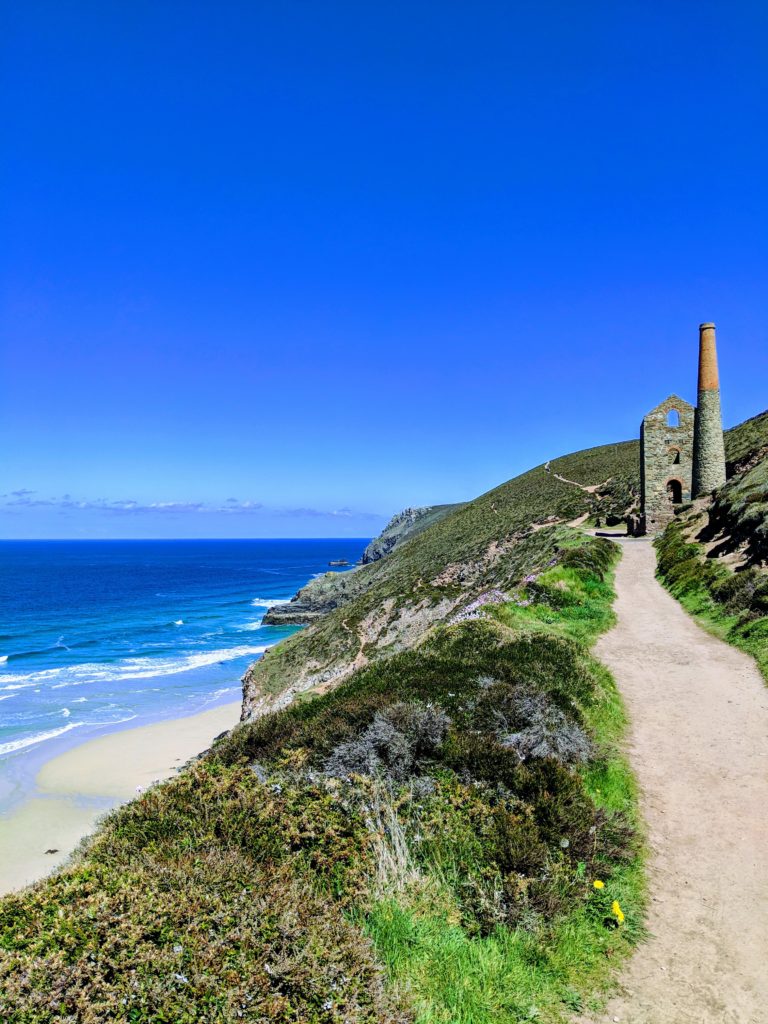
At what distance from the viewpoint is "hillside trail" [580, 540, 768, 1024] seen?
13.4 ft

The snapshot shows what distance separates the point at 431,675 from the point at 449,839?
13.5 feet

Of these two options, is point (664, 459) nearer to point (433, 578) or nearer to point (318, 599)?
point (433, 578)

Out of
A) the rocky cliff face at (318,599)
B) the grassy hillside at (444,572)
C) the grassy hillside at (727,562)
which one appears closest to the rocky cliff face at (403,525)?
the rocky cliff face at (318,599)

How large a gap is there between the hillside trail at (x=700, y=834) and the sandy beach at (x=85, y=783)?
13.0m

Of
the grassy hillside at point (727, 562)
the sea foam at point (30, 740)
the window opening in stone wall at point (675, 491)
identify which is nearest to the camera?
the grassy hillside at point (727, 562)

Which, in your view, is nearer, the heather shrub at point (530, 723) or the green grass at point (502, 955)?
the green grass at point (502, 955)

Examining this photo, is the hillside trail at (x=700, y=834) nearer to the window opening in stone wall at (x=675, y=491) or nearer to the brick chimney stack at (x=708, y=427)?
the brick chimney stack at (x=708, y=427)

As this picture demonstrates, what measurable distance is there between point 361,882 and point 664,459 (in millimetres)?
31665

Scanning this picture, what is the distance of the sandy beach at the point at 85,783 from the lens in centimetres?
1923

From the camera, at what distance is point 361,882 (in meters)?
4.72

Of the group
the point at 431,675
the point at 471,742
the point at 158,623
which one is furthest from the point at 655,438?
the point at 158,623

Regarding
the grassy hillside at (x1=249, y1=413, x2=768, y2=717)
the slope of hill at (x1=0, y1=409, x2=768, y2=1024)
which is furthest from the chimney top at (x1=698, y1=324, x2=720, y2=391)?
the slope of hill at (x1=0, y1=409, x2=768, y2=1024)

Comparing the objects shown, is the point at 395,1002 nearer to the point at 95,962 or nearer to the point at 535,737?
the point at 95,962

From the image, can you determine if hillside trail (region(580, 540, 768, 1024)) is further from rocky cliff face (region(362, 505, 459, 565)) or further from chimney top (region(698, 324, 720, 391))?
rocky cliff face (region(362, 505, 459, 565))
